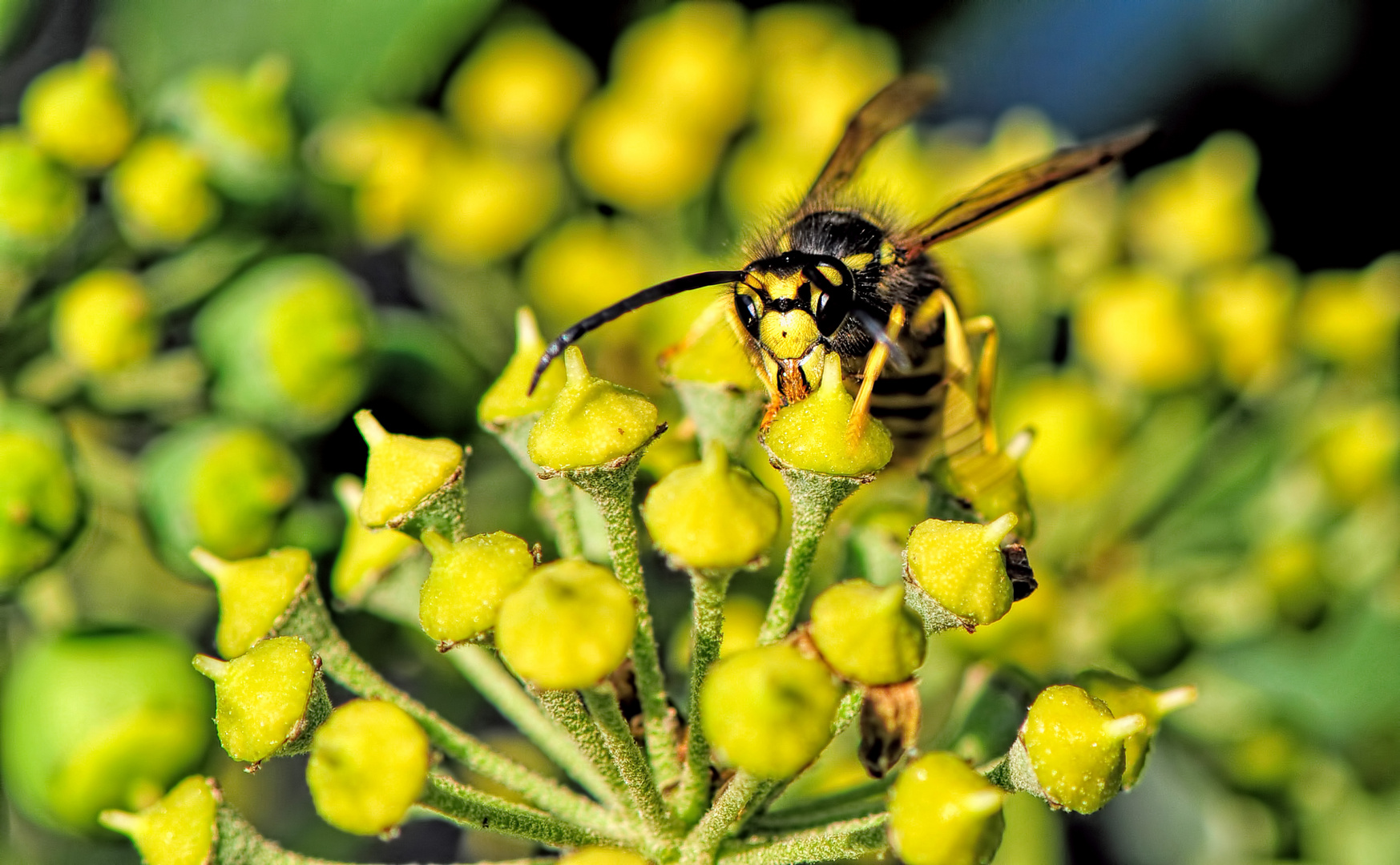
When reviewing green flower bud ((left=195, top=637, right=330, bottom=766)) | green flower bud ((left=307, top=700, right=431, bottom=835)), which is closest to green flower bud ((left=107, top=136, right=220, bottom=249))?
green flower bud ((left=195, top=637, right=330, bottom=766))

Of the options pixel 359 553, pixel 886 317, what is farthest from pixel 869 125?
pixel 359 553

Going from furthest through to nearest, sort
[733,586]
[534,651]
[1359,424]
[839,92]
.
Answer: [839,92] < [1359,424] < [733,586] < [534,651]

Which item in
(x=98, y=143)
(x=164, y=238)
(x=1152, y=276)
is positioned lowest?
(x=1152, y=276)

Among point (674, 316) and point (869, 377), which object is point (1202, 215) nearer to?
point (674, 316)

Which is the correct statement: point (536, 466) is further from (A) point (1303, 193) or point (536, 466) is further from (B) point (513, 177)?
(A) point (1303, 193)

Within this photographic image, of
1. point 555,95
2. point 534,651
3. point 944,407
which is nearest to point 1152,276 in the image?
point 944,407

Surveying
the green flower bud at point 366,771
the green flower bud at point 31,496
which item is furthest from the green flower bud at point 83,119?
the green flower bud at point 366,771
